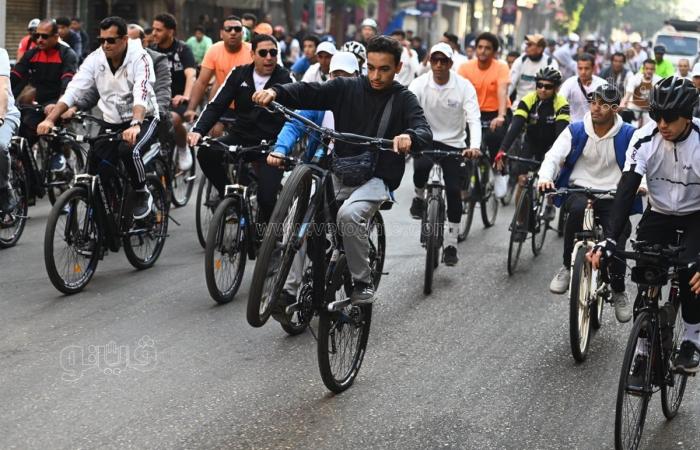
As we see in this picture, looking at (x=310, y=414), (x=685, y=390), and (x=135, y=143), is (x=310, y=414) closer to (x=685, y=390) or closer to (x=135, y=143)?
(x=685, y=390)

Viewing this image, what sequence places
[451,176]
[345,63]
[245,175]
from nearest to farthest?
1. [345,63]
2. [245,175]
3. [451,176]

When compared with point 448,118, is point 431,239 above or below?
below

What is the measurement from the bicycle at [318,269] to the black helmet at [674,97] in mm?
1410

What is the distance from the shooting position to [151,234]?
9273 millimetres

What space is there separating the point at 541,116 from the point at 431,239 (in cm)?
236

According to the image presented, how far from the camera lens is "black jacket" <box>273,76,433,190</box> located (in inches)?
260

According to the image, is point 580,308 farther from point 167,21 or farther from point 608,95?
point 167,21

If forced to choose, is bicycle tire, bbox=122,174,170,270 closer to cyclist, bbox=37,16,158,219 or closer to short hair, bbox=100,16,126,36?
cyclist, bbox=37,16,158,219

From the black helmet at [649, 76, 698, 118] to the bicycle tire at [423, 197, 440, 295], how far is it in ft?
11.4

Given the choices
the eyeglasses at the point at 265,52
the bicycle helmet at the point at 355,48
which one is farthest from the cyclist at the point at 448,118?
the eyeglasses at the point at 265,52

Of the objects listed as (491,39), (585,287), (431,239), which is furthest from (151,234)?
(491,39)

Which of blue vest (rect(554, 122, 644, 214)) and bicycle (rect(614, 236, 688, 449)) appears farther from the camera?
blue vest (rect(554, 122, 644, 214))

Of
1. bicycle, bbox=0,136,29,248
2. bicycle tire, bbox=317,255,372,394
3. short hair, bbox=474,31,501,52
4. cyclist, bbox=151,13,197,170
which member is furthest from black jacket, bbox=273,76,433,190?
short hair, bbox=474,31,501,52

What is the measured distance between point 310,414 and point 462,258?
16.2 feet
